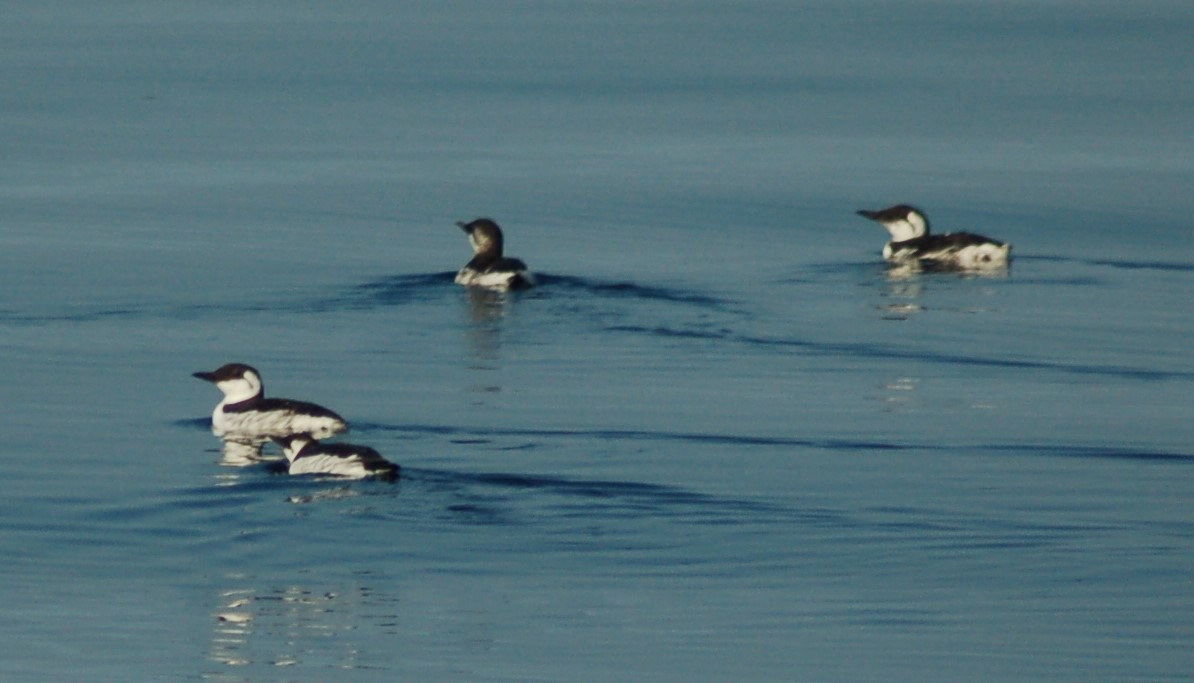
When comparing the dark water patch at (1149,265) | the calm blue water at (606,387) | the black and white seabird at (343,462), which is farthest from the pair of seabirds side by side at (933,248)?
the black and white seabird at (343,462)

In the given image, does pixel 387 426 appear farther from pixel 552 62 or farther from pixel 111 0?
pixel 111 0

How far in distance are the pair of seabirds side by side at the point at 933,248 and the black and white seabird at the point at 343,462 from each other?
12.5 meters

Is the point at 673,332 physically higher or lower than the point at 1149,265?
lower

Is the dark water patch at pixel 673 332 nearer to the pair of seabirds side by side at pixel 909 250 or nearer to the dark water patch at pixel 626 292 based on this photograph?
the dark water patch at pixel 626 292

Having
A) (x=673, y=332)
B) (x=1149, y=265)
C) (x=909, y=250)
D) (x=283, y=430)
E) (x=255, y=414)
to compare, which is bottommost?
(x=283, y=430)

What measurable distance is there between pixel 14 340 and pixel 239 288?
388 centimetres

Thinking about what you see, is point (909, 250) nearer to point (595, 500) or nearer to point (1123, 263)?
point (1123, 263)

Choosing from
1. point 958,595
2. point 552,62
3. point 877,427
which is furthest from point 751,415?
point 552,62

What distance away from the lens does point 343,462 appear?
50.9 feet

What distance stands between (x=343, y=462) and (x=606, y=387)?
181 inches

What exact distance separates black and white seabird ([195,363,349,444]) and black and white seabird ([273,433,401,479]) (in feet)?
5.23

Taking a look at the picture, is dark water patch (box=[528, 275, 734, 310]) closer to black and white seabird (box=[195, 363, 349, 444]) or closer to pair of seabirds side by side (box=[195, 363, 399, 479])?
pair of seabirds side by side (box=[195, 363, 399, 479])

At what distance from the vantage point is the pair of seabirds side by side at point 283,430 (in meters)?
15.5

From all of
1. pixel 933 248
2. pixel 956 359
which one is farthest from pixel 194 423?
pixel 933 248
